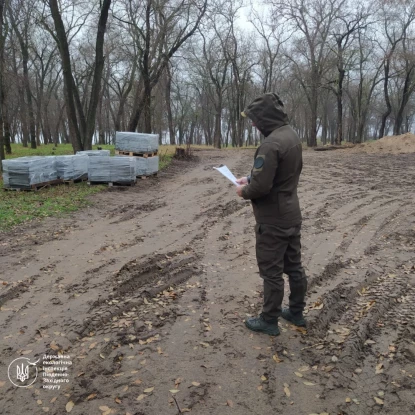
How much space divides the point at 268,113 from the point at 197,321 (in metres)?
2.05

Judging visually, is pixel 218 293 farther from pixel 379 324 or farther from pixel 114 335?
pixel 379 324

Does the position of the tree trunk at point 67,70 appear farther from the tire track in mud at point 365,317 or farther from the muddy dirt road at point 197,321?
the tire track in mud at point 365,317

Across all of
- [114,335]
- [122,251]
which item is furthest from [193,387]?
[122,251]

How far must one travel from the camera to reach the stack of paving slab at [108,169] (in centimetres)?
1116

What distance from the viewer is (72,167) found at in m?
11.2

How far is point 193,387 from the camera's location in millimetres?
2734

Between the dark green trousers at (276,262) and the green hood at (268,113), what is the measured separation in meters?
0.83

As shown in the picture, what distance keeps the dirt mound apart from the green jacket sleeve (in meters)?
21.4

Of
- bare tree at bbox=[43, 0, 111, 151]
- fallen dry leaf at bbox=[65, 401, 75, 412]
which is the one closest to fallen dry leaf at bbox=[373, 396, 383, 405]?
fallen dry leaf at bbox=[65, 401, 75, 412]

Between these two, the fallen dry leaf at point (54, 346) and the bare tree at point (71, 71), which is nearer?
the fallen dry leaf at point (54, 346)

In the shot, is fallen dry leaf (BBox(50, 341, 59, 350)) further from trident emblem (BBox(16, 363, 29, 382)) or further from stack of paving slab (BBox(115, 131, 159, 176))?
stack of paving slab (BBox(115, 131, 159, 176))

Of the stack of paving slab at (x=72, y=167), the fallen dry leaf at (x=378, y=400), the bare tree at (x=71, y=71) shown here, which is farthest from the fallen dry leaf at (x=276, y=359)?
the bare tree at (x=71, y=71)

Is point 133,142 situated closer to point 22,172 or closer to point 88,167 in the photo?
point 88,167

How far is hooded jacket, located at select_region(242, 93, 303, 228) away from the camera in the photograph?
2.97 m
